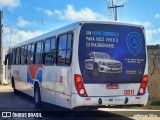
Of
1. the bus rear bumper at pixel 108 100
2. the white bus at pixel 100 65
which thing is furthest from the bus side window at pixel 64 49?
the bus rear bumper at pixel 108 100

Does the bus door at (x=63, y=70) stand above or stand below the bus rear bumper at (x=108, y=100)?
above

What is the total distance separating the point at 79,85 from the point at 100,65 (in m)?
0.86

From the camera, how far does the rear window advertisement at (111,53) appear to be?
1027cm

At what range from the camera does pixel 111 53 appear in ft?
34.6

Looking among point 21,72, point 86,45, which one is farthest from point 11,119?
point 21,72

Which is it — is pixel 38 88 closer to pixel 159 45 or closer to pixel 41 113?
pixel 41 113

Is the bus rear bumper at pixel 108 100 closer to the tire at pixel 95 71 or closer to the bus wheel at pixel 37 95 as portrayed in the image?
the tire at pixel 95 71

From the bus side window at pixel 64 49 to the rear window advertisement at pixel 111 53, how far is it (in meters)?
0.46

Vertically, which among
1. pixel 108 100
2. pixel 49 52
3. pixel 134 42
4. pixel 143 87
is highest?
pixel 134 42

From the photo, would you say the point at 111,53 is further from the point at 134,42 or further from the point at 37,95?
the point at 37,95

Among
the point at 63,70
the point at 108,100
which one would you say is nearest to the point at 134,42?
the point at 108,100

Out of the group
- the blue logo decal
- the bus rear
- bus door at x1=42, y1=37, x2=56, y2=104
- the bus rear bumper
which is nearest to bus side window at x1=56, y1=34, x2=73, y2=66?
the bus rear

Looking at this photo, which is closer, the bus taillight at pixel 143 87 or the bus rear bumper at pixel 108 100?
the bus rear bumper at pixel 108 100

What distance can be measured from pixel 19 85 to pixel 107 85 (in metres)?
9.67
